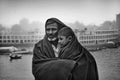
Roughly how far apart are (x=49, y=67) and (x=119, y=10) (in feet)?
5.16

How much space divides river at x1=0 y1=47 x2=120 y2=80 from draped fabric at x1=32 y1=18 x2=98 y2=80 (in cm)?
14

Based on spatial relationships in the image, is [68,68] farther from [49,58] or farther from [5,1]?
[5,1]

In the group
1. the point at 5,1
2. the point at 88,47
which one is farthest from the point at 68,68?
the point at 5,1

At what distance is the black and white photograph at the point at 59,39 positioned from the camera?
2930mm

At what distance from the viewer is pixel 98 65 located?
10.2 feet

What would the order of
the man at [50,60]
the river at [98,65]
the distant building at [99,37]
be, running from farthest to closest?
1. the distant building at [99,37]
2. the river at [98,65]
3. the man at [50,60]

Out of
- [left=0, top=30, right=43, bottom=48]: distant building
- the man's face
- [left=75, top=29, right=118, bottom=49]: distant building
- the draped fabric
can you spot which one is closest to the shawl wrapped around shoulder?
the draped fabric

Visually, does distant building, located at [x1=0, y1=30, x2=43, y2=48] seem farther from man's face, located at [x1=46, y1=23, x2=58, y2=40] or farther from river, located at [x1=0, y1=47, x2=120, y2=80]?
man's face, located at [x1=46, y1=23, x2=58, y2=40]

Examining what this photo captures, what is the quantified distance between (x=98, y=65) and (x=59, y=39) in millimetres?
773

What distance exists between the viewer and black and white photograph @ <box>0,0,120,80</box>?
2.93 meters

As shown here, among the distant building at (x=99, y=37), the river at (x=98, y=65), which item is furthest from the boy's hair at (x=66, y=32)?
the river at (x=98, y=65)

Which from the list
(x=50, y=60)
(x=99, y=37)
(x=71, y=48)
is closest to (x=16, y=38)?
(x=50, y=60)

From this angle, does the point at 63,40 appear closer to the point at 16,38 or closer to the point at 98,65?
the point at 98,65

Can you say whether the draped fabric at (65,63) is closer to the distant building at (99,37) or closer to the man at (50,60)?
the man at (50,60)
